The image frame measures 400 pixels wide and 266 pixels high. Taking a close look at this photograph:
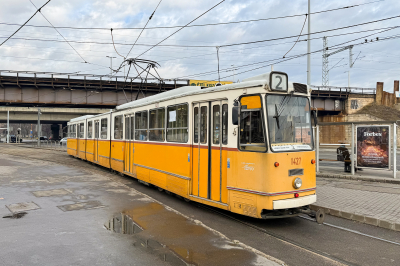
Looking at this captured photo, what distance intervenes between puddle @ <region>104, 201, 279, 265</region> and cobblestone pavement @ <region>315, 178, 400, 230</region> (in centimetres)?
355

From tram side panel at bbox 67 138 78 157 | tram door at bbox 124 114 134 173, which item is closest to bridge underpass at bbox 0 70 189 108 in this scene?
tram side panel at bbox 67 138 78 157

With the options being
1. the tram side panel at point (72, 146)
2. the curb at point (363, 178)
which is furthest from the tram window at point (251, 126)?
the tram side panel at point (72, 146)

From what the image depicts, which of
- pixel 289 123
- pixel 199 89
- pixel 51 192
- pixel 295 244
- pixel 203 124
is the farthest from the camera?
pixel 51 192

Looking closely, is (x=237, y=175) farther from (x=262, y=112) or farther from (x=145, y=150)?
(x=145, y=150)

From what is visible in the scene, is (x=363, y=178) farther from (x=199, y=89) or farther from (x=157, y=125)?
(x=157, y=125)

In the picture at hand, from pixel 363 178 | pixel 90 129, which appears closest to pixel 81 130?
pixel 90 129

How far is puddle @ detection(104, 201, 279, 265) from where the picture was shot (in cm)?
502

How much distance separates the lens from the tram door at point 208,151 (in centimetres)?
752

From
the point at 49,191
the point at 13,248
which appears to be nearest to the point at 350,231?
the point at 13,248

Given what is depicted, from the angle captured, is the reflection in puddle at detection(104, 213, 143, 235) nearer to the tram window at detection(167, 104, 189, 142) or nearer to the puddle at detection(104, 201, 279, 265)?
the puddle at detection(104, 201, 279, 265)

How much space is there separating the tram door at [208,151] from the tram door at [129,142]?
4.89 metres

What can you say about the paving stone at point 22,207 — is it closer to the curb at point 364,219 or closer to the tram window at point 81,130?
the curb at point 364,219

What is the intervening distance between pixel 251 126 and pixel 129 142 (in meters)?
7.04

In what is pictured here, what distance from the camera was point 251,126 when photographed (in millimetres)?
6836
